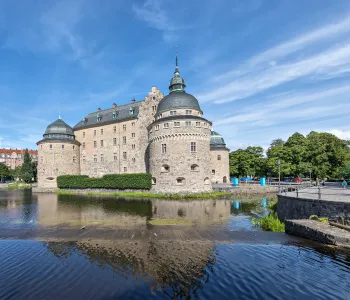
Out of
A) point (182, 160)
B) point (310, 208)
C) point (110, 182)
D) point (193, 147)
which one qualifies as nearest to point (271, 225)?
point (310, 208)

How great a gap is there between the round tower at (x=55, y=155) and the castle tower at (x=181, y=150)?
74.8 ft

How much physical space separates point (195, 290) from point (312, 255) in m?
4.92

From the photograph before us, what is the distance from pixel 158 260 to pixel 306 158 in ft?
146

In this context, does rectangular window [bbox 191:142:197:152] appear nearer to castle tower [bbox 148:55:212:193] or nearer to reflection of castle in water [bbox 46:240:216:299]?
castle tower [bbox 148:55:212:193]

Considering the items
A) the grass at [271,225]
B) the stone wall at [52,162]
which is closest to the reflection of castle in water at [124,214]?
the grass at [271,225]

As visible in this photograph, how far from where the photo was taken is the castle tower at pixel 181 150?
33.4m

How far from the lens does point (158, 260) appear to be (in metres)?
8.18

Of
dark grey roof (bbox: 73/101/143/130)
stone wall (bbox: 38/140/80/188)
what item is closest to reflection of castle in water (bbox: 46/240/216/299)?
dark grey roof (bbox: 73/101/143/130)

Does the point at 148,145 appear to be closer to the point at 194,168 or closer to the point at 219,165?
the point at 194,168

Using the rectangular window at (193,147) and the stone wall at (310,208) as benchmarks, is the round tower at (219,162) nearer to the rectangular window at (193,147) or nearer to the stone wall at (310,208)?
the rectangular window at (193,147)

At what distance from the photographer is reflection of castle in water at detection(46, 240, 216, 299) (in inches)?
261

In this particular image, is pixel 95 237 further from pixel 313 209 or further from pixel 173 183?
pixel 173 183

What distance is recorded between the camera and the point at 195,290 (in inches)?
247

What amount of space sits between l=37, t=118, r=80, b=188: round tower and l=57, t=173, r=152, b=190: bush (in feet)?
7.69
